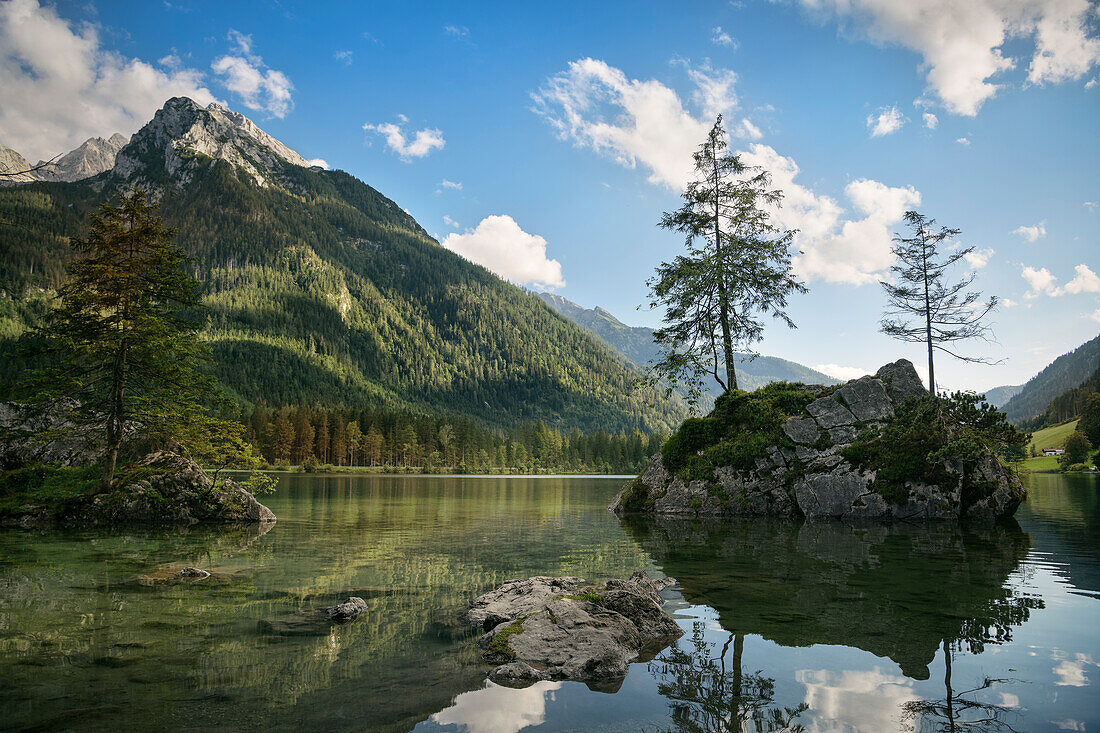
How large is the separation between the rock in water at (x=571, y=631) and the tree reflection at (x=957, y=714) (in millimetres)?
3476

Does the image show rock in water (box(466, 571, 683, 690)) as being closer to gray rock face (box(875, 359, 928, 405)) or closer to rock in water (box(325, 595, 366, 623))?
rock in water (box(325, 595, 366, 623))

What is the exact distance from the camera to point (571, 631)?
8.91 meters

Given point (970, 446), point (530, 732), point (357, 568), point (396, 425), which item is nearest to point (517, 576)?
point (357, 568)

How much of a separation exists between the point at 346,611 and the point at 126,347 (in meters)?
22.4

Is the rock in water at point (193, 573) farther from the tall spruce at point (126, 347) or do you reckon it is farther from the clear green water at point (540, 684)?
the tall spruce at point (126, 347)

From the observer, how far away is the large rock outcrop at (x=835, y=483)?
28.9 metres

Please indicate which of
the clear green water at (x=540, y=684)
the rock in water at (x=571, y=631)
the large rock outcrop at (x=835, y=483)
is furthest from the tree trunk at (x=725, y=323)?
the rock in water at (x=571, y=631)

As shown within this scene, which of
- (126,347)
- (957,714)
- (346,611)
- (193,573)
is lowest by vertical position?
(193,573)

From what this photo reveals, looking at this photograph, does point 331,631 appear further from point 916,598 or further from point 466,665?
point 916,598

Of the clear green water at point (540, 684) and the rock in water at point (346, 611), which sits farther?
the rock in water at point (346, 611)

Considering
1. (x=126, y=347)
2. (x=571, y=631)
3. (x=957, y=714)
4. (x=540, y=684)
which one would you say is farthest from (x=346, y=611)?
(x=126, y=347)

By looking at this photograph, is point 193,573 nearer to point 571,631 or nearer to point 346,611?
point 346,611

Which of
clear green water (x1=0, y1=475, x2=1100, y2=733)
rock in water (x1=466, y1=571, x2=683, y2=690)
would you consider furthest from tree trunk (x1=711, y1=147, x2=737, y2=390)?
rock in water (x1=466, y1=571, x2=683, y2=690)

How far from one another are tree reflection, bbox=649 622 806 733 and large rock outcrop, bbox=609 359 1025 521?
25.4 metres
